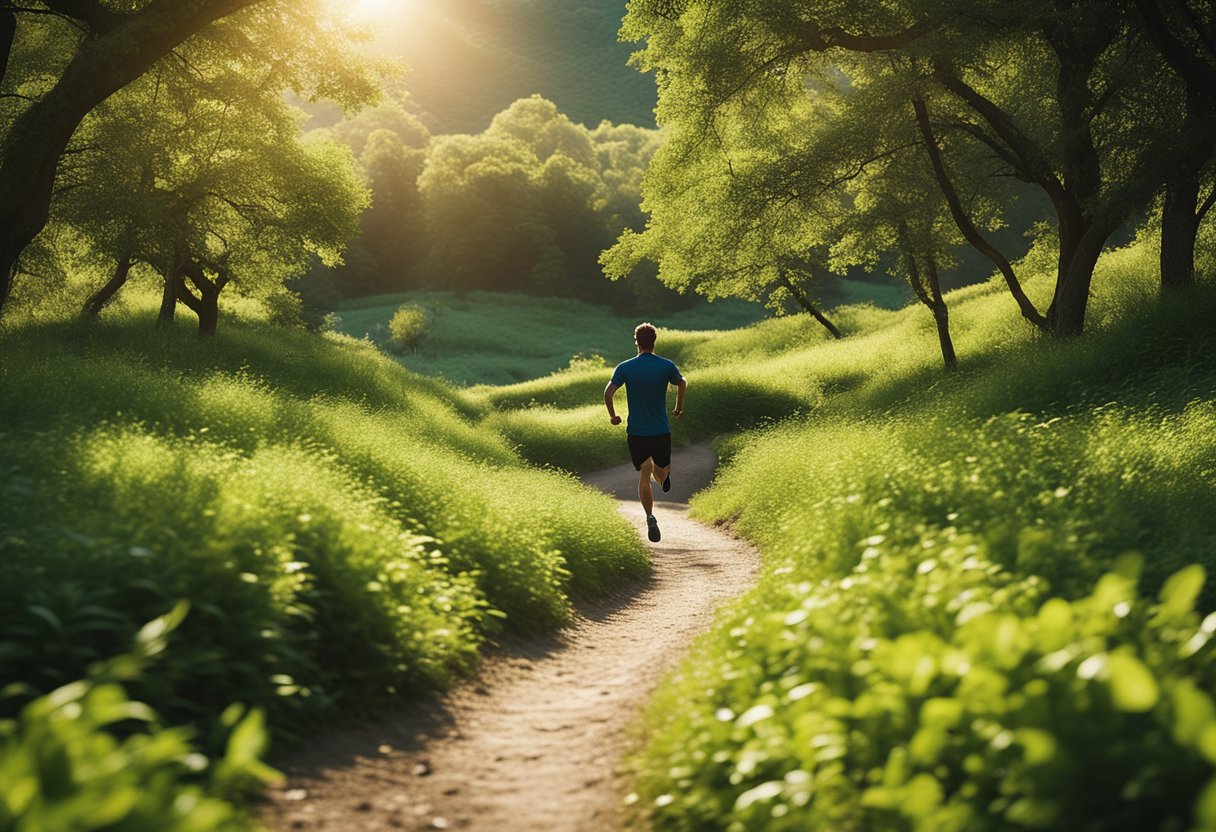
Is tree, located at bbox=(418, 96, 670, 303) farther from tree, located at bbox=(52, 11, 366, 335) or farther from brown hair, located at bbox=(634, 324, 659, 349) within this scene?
brown hair, located at bbox=(634, 324, 659, 349)

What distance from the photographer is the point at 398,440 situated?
1370 cm

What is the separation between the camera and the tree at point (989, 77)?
17328 millimetres

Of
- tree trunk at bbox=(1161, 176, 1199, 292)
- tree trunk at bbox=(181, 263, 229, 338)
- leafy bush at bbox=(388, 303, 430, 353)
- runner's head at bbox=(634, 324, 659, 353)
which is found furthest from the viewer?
leafy bush at bbox=(388, 303, 430, 353)

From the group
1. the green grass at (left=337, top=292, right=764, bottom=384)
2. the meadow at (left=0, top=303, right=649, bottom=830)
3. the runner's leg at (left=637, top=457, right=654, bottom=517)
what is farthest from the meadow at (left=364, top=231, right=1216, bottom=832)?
the green grass at (left=337, top=292, right=764, bottom=384)

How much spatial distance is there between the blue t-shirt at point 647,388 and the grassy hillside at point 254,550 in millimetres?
1621

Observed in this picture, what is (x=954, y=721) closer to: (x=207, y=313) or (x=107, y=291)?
(x=207, y=313)

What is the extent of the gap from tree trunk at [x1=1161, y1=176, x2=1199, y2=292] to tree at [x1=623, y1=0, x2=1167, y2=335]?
1.24 m

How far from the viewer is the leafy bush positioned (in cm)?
6856

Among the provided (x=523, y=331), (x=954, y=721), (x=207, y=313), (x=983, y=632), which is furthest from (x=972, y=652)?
(x=523, y=331)

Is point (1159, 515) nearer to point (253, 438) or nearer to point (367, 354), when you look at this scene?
point (253, 438)

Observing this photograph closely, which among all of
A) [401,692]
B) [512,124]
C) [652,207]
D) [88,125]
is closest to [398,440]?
[401,692]

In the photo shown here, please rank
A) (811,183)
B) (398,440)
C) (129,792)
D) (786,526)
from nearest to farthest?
(129,792)
(786,526)
(398,440)
(811,183)

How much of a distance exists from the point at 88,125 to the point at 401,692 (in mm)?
17563

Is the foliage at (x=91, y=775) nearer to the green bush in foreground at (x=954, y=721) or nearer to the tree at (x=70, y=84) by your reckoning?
the green bush in foreground at (x=954, y=721)
